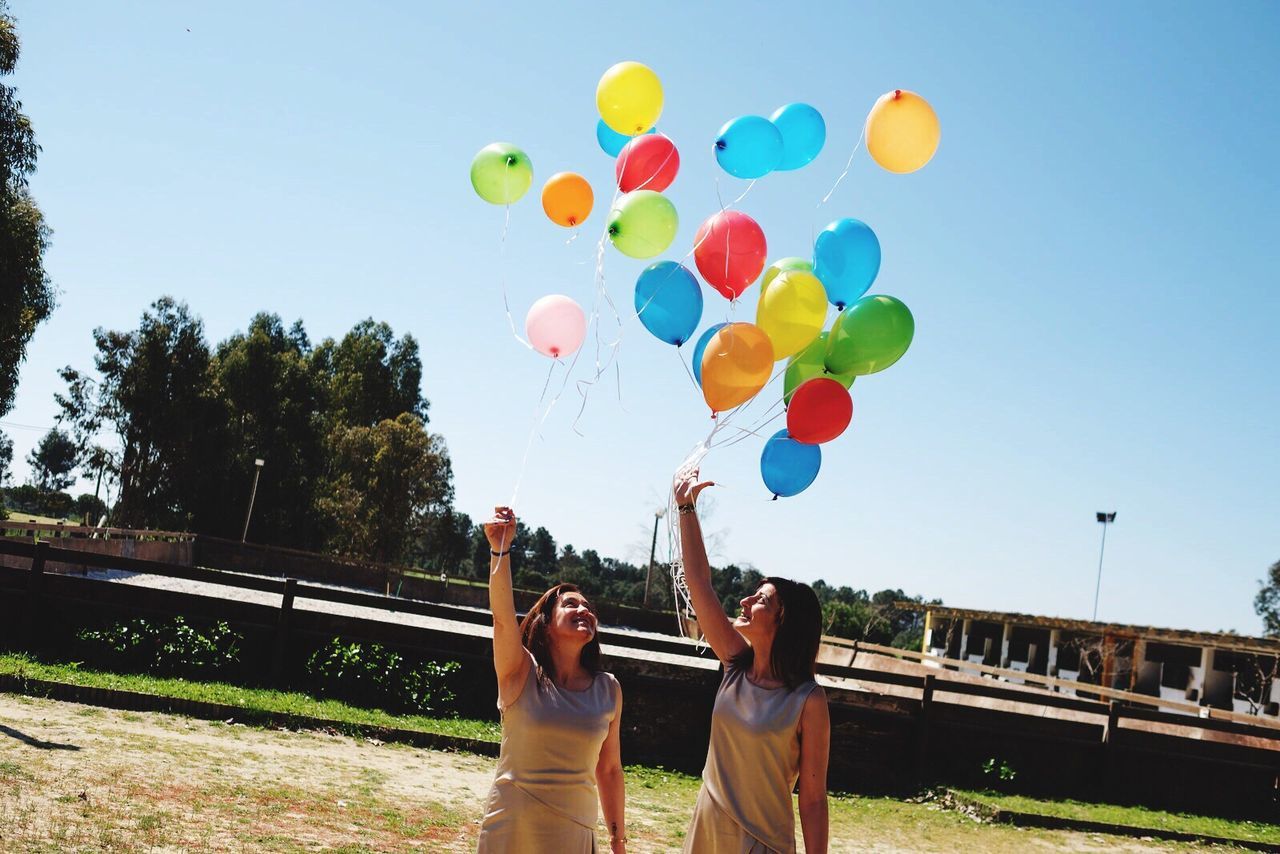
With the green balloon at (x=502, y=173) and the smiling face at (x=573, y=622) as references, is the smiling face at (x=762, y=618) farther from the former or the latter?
the green balloon at (x=502, y=173)

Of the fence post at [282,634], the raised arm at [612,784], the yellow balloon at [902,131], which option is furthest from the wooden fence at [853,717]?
the raised arm at [612,784]

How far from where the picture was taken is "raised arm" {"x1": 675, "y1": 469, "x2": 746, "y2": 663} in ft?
10.5

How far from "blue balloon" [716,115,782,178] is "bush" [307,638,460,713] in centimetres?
672

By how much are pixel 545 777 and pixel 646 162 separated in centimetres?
352

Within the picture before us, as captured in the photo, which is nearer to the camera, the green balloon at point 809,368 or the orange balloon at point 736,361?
the orange balloon at point 736,361

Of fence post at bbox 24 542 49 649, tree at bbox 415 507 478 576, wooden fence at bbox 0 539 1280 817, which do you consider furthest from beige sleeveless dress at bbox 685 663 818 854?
tree at bbox 415 507 478 576

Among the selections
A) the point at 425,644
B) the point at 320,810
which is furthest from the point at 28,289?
the point at 320,810

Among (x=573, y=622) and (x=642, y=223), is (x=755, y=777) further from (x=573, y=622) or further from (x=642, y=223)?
(x=642, y=223)

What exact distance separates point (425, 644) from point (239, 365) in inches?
1529

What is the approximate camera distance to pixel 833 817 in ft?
29.3

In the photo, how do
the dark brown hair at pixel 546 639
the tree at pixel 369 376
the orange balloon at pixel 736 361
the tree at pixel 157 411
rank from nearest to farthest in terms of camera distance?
the dark brown hair at pixel 546 639 → the orange balloon at pixel 736 361 → the tree at pixel 157 411 → the tree at pixel 369 376

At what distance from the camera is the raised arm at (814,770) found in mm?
2717

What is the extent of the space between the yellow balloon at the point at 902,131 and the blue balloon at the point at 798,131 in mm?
317

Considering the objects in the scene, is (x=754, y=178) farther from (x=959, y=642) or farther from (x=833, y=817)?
(x=959, y=642)
